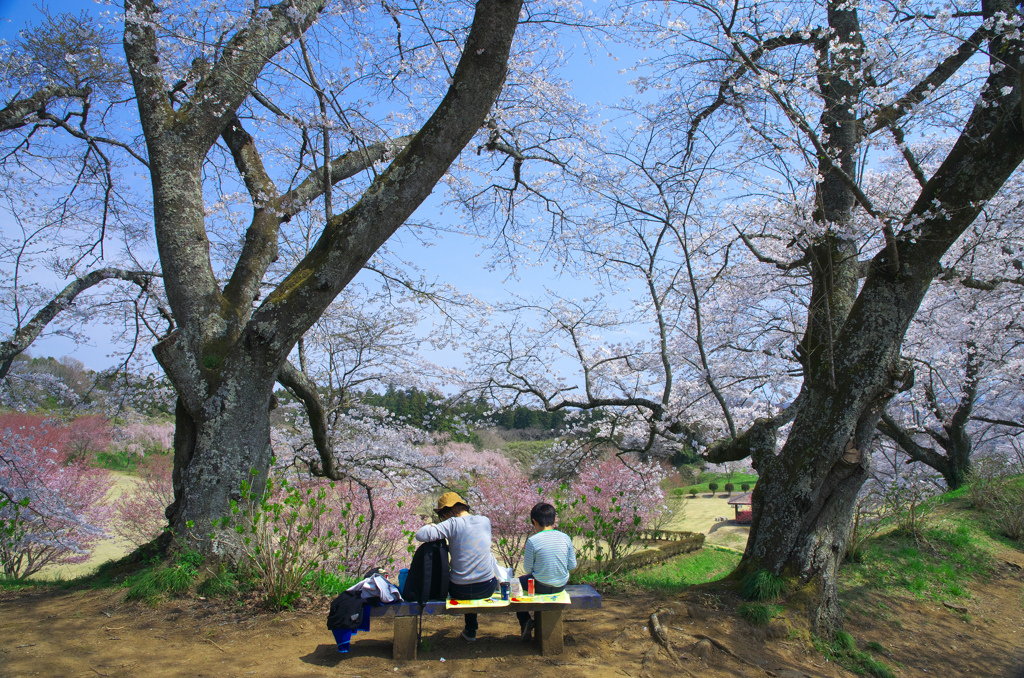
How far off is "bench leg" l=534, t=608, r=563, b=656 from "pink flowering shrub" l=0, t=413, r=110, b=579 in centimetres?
664

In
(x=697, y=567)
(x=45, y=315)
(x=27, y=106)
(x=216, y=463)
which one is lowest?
(x=697, y=567)

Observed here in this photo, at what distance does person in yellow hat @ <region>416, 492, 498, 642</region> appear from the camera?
120 inches

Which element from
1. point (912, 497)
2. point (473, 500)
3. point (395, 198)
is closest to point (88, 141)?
point (395, 198)

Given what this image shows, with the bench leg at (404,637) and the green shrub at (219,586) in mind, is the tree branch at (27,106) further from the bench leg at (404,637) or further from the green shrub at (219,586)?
the bench leg at (404,637)

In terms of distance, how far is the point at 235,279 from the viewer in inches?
170

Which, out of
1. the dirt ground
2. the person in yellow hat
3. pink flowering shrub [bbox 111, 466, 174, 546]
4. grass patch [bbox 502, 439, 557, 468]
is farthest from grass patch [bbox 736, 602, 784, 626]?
grass patch [bbox 502, 439, 557, 468]

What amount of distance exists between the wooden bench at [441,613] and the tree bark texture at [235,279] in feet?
5.03

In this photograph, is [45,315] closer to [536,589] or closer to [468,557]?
[468,557]

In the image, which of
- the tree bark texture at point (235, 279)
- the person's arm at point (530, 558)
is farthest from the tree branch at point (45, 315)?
the person's arm at point (530, 558)

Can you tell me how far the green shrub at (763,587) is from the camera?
11.7ft

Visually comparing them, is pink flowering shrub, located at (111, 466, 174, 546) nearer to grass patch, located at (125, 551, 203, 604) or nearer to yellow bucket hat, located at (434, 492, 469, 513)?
grass patch, located at (125, 551, 203, 604)

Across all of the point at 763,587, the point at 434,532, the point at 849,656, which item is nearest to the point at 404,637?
the point at 434,532

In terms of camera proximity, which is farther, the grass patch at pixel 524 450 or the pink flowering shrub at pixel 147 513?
the grass patch at pixel 524 450

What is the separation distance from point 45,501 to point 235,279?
6177 mm
